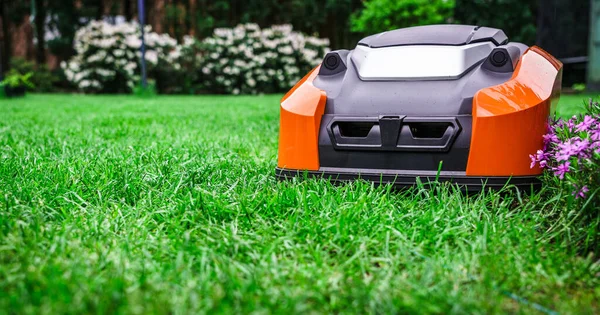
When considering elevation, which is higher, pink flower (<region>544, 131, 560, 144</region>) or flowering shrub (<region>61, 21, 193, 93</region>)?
flowering shrub (<region>61, 21, 193, 93</region>)

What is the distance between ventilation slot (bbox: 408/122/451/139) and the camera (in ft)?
7.11

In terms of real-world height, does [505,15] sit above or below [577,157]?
above

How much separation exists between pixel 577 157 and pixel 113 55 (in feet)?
39.6

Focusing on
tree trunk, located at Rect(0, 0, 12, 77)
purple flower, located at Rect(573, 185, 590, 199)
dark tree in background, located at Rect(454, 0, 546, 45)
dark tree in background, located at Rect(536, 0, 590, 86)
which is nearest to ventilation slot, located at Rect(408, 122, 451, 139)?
purple flower, located at Rect(573, 185, 590, 199)

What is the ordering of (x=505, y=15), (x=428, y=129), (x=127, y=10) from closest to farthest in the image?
(x=428, y=129) → (x=127, y=10) → (x=505, y=15)

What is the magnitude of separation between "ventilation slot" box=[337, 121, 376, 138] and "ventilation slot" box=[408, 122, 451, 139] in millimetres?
170

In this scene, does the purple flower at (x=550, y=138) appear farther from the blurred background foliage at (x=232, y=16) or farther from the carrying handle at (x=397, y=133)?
the blurred background foliage at (x=232, y=16)

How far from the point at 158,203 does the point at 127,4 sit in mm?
15530

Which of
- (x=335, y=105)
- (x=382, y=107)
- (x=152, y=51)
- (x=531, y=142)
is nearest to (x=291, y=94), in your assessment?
(x=335, y=105)

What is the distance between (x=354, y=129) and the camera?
7.59 ft

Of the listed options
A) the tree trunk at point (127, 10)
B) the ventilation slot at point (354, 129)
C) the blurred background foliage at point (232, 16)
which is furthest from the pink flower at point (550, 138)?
the tree trunk at point (127, 10)

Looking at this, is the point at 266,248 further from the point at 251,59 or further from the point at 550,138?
the point at 251,59

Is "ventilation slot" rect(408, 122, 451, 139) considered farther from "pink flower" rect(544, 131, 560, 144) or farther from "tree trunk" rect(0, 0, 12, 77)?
"tree trunk" rect(0, 0, 12, 77)

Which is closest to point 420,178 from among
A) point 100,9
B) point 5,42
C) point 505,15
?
point 100,9
